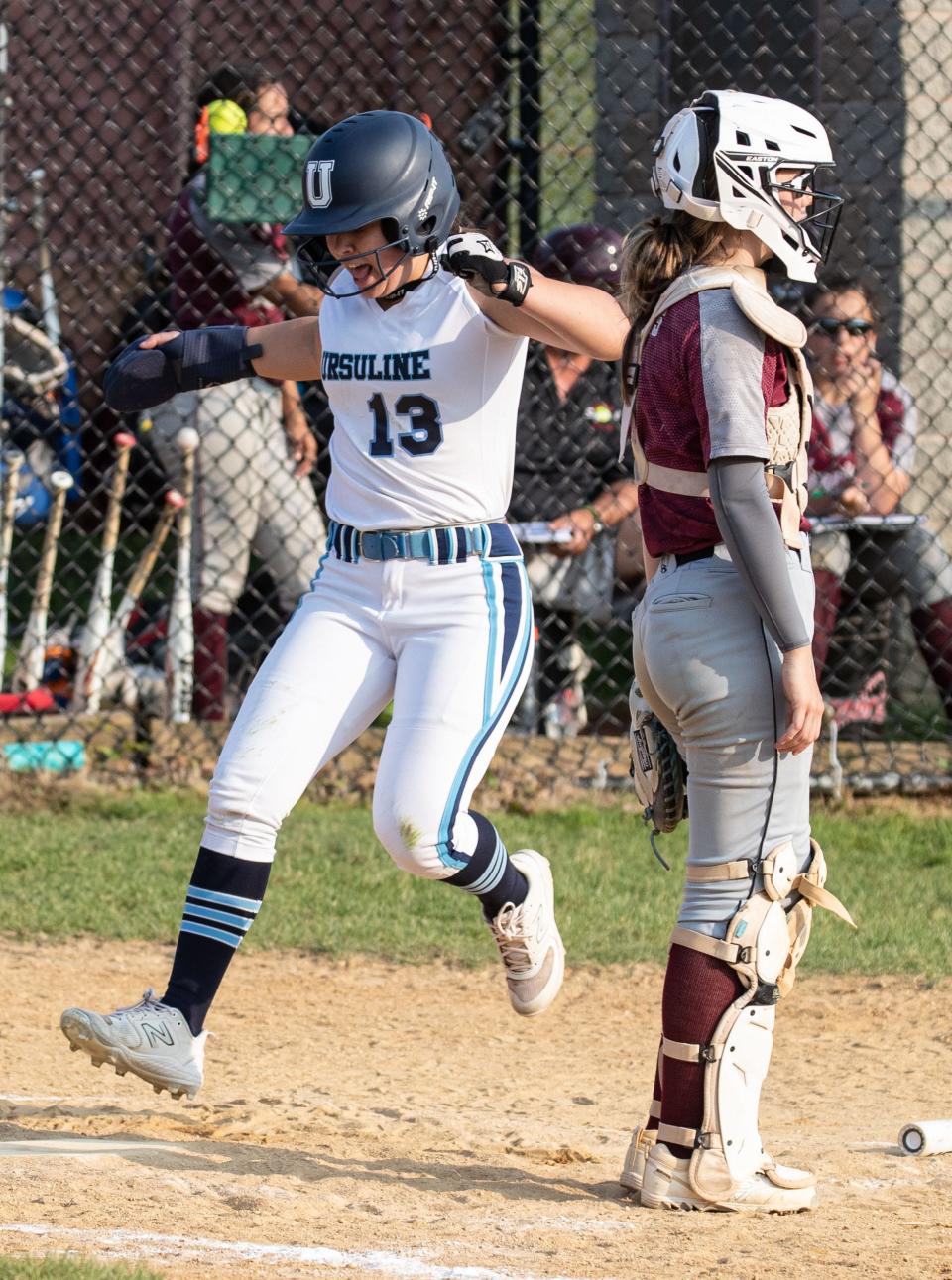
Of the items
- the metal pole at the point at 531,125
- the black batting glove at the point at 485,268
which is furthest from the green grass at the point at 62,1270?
the metal pole at the point at 531,125

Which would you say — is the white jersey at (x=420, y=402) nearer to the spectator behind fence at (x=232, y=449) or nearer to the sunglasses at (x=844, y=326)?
the spectator behind fence at (x=232, y=449)

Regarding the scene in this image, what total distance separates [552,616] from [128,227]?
206 inches

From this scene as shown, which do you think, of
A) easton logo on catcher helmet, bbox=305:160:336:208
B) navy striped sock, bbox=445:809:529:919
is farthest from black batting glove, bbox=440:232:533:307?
navy striped sock, bbox=445:809:529:919

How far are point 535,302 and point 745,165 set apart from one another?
510 millimetres

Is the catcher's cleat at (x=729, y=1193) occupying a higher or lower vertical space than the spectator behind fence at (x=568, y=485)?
lower

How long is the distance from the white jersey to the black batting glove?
9.4 inches

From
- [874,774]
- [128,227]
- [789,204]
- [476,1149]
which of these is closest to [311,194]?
[789,204]

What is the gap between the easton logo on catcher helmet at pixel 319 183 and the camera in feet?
11.5

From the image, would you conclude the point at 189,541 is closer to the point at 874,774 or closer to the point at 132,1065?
the point at 874,774

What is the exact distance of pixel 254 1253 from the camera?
2900 millimetres

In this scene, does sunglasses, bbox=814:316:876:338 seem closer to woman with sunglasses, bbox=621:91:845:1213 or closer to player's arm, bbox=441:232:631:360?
player's arm, bbox=441:232:631:360

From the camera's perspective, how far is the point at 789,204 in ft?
10.4

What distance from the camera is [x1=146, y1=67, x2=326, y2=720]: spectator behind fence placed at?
695 cm

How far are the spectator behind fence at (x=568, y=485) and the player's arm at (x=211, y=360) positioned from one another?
3230mm
